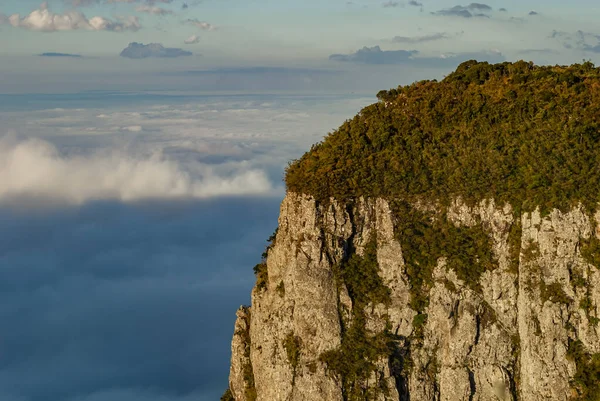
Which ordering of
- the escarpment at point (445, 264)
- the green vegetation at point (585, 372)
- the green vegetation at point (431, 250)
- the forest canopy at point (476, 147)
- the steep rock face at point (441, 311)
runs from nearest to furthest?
the green vegetation at point (585, 372)
the steep rock face at point (441, 311)
the escarpment at point (445, 264)
the green vegetation at point (431, 250)
the forest canopy at point (476, 147)

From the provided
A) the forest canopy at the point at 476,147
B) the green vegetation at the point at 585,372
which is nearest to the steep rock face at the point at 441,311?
the green vegetation at the point at 585,372

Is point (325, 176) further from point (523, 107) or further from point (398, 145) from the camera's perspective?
point (523, 107)

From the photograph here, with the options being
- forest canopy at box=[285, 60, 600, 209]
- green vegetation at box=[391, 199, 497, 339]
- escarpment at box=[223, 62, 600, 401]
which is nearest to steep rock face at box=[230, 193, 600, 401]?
escarpment at box=[223, 62, 600, 401]

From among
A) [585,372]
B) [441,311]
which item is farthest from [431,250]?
[585,372]

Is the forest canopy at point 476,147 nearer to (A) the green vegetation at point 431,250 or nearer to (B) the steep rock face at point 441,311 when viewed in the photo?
(B) the steep rock face at point 441,311

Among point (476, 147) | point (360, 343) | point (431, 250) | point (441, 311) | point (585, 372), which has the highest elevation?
point (476, 147)

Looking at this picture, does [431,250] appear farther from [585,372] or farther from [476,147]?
[585,372]

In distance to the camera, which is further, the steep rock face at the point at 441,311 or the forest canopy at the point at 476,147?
the forest canopy at the point at 476,147
